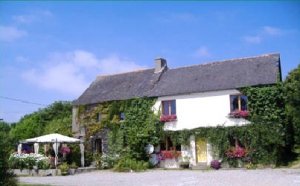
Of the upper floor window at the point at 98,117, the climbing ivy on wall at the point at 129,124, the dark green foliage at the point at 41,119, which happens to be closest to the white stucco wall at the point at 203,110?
the climbing ivy on wall at the point at 129,124

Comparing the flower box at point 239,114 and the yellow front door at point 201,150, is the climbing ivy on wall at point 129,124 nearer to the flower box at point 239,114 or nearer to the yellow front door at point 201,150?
the yellow front door at point 201,150

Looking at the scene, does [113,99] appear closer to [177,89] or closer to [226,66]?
[177,89]

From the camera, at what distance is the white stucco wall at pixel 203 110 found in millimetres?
28188

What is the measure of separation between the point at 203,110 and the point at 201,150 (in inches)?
109

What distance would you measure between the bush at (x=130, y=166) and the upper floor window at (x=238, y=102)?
7.08m

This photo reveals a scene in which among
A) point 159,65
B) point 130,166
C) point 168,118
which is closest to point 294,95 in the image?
point 168,118

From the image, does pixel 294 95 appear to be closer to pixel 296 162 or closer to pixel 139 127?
pixel 296 162

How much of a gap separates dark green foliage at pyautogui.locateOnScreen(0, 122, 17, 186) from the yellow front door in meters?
15.7

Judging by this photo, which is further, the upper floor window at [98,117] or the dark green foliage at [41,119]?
the dark green foliage at [41,119]

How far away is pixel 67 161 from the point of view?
100.0 ft

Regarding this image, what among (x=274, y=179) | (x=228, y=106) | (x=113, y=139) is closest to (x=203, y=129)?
(x=228, y=106)

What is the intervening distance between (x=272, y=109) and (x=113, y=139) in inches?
476

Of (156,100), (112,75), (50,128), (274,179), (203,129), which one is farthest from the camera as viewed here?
(50,128)

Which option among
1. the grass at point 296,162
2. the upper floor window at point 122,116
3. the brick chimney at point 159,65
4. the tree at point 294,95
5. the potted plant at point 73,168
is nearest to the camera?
the tree at point 294,95
